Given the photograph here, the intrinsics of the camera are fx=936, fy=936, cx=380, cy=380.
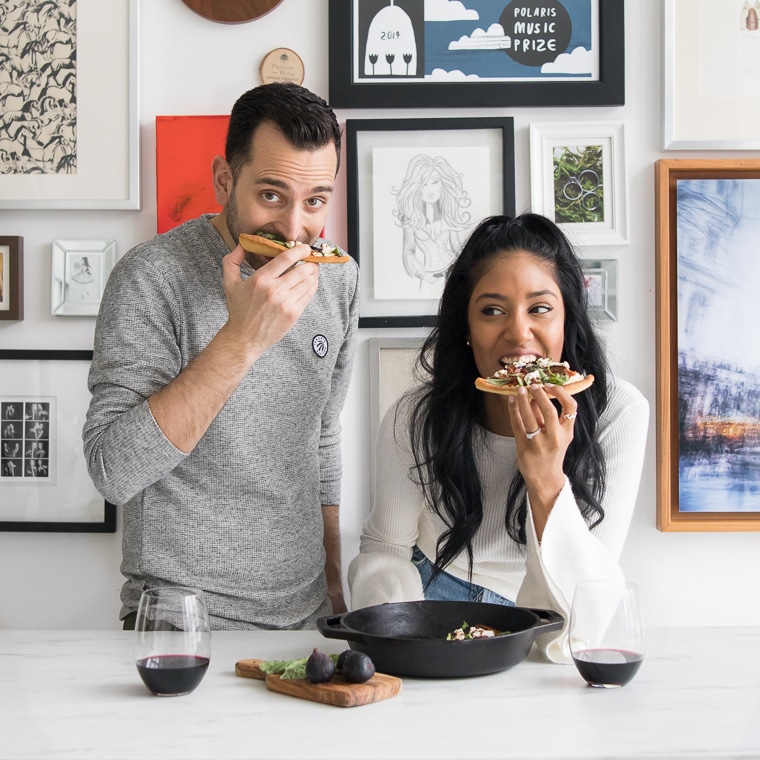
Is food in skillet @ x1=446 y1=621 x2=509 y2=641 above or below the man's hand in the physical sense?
below

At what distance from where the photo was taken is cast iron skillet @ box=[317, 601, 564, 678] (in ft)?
4.62

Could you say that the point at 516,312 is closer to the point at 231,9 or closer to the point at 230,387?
the point at 230,387

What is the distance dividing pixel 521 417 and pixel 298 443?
57 centimetres

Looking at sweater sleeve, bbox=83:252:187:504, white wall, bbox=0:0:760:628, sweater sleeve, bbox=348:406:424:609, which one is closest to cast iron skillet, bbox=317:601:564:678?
sweater sleeve, bbox=348:406:424:609

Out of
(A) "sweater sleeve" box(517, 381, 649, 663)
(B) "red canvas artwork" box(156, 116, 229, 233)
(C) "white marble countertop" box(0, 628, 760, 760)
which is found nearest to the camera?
(C) "white marble countertop" box(0, 628, 760, 760)

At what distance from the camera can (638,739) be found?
119 centimetres

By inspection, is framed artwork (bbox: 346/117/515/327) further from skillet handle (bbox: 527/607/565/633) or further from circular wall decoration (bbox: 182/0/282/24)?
skillet handle (bbox: 527/607/565/633)

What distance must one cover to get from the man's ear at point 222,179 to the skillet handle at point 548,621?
118cm

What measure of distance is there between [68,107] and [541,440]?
182 centimetres

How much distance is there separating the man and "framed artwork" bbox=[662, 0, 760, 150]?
123 centimetres

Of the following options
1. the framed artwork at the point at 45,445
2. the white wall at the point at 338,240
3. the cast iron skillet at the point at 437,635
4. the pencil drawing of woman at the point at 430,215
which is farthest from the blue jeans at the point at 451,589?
the framed artwork at the point at 45,445

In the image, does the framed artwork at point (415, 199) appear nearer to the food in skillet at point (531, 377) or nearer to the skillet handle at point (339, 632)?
the food in skillet at point (531, 377)

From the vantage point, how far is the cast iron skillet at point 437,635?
1.41m

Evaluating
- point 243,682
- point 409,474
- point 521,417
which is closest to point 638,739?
point 243,682
